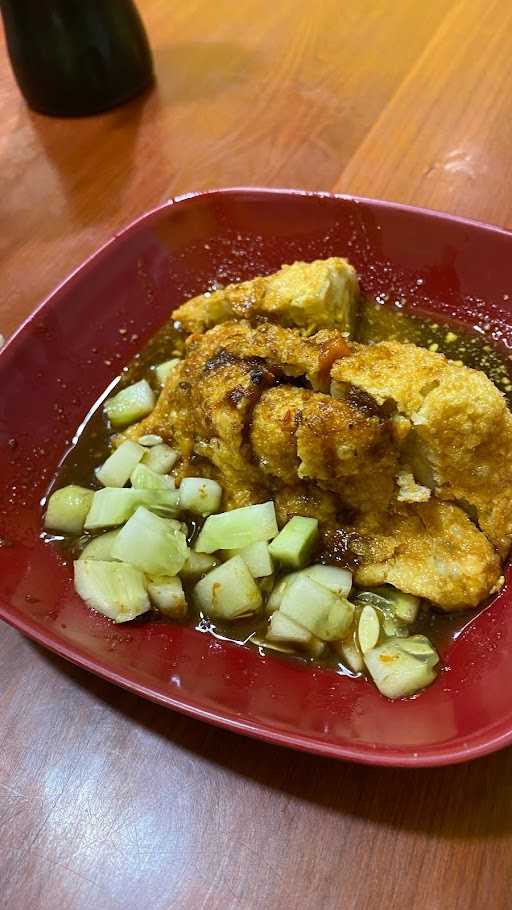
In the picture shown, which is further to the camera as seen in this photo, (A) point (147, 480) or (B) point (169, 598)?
(A) point (147, 480)

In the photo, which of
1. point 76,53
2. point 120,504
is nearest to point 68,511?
point 120,504

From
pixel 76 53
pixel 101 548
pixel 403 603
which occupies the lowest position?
pixel 403 603

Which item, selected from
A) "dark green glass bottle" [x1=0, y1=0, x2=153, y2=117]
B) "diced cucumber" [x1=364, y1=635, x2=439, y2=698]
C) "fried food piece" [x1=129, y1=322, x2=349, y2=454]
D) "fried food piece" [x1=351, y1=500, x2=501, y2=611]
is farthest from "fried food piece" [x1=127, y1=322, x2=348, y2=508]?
"dark green glass bottle" [x1=0, y1=0, x2=153, y2=117]

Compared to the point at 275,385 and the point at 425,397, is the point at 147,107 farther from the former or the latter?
the point at 425,397

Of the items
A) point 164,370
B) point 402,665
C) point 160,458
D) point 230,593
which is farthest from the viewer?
point 164,370

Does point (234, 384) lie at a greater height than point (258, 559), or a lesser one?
greater

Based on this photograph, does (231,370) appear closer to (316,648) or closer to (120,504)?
(120,504)

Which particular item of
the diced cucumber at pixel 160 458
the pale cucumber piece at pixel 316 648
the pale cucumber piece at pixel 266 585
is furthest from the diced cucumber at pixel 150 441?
the pale cucumber piece at pixel 316 648
